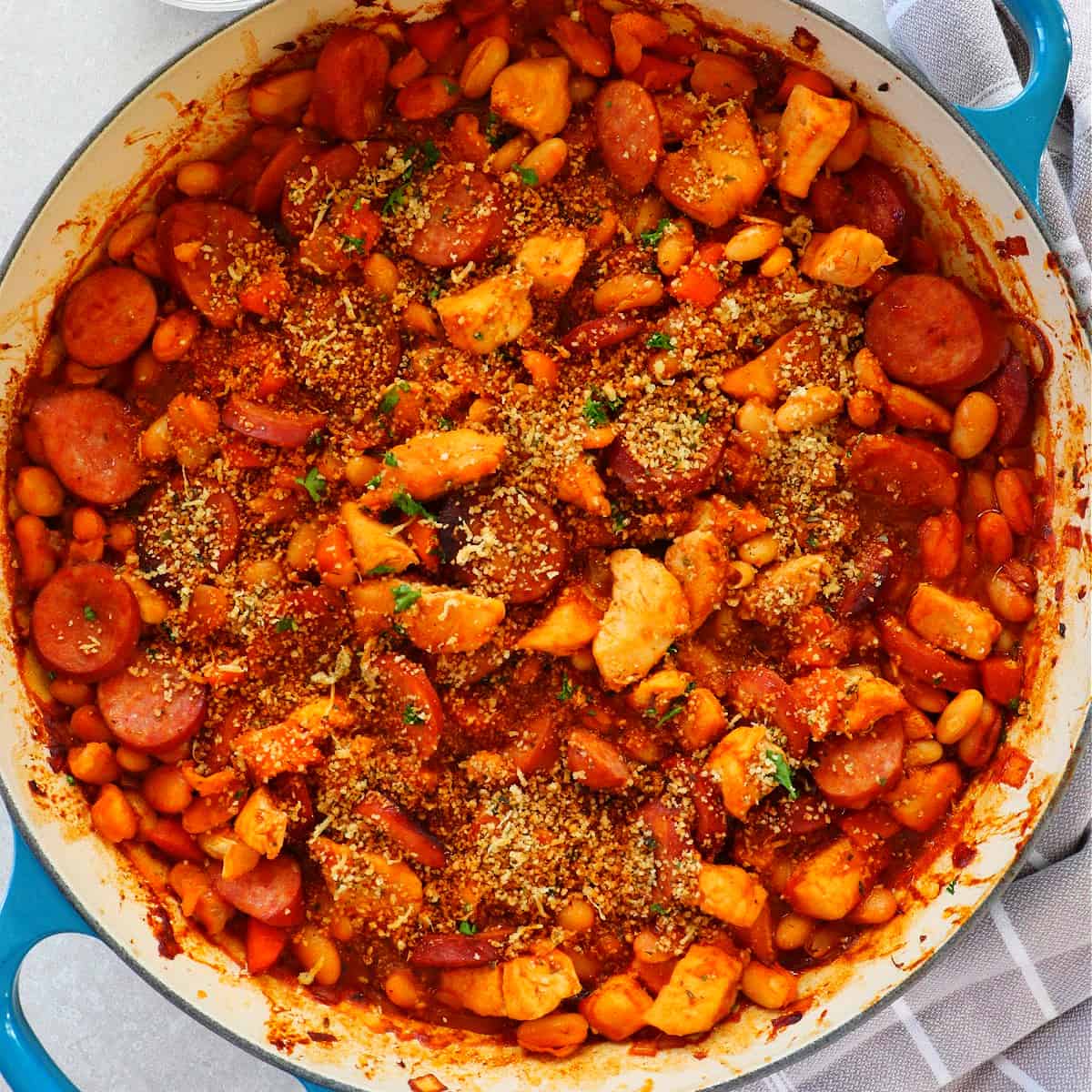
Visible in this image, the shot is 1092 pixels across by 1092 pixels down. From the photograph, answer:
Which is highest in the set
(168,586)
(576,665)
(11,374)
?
(11,374)

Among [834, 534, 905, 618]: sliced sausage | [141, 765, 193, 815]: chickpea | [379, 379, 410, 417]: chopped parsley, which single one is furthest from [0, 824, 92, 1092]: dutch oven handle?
[834, 534, 905, 618]: sliced sausage

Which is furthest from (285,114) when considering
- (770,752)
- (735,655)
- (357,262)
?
(770,752)

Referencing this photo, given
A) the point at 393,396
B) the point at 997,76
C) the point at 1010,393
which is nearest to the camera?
the point at 393,396

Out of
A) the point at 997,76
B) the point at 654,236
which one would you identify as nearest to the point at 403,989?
the point at 654,236

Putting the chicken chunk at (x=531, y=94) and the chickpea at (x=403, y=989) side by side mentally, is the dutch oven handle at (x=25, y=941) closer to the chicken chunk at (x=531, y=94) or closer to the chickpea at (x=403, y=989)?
the chickpea at (x=403, y=989)

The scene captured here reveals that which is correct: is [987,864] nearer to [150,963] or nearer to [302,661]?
[302,661]

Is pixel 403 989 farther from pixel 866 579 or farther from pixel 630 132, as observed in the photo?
pixel 630 132
